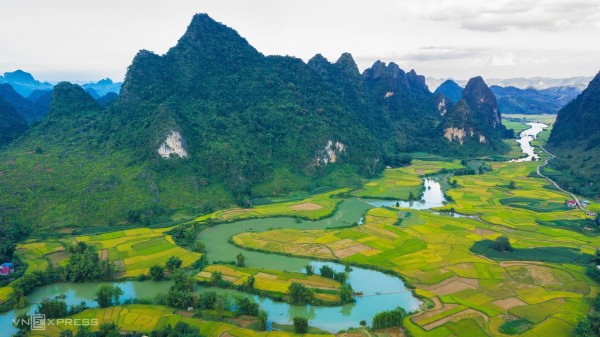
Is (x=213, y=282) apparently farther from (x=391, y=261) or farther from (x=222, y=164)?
(x=222, y=164)

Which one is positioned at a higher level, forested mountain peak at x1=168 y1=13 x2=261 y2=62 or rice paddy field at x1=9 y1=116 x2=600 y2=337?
forested mountain peak at x1=168 y1=13 x2=261 y2=62

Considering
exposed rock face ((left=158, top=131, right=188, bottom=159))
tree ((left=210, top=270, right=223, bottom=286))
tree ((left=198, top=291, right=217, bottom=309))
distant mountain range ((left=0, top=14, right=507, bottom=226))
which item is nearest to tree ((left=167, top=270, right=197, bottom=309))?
tree ((left=198, top=291, right=217, bottom=309))

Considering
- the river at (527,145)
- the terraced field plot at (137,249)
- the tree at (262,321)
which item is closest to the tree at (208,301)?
the tree at (262,321)

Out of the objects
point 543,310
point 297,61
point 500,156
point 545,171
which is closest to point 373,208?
point 543,310

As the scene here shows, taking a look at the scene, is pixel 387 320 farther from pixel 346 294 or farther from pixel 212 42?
pixel 212 42

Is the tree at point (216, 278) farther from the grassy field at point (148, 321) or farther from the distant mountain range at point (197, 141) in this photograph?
the distant mountain range at point (197, 141)

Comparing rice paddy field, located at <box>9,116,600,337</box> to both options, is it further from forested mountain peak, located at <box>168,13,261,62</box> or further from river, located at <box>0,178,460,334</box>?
forested mountain peak, located at <box>168,13,261,62</box>
